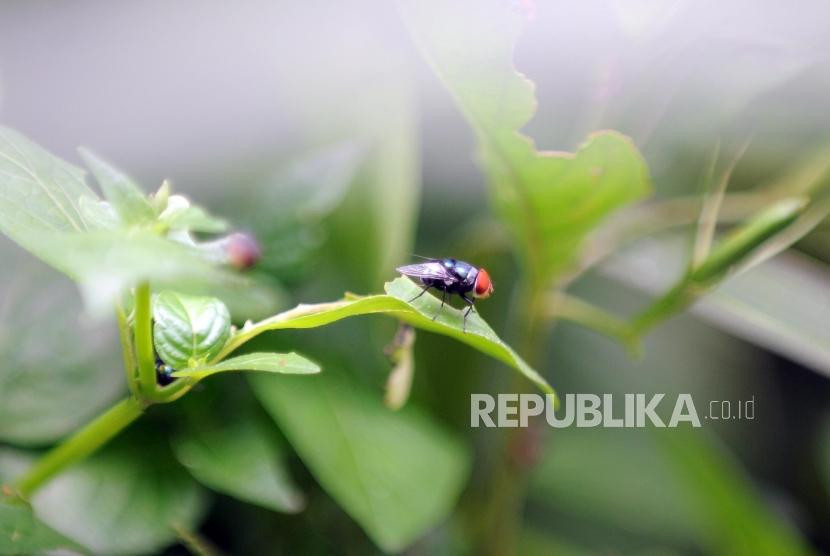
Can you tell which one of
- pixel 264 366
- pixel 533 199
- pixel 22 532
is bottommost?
pixel 22 532

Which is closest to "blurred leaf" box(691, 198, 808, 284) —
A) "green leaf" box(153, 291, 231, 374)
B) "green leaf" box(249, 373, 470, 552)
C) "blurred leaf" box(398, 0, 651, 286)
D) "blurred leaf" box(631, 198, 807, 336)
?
"blurred leaf" box(631, 198, 807, 336)

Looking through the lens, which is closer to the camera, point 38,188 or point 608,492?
point 38,188

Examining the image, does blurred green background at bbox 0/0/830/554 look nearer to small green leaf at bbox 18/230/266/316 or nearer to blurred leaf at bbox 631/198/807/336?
blurred leaf at bbox 631/198/807/336

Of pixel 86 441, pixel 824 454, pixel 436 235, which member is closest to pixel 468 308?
pixel 86 441

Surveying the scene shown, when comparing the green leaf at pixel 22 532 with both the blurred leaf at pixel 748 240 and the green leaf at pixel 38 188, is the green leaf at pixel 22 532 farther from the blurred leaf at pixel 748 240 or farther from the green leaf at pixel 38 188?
the blurred leaf at pixel 748 240

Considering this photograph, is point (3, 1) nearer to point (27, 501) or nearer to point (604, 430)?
point (27, 501)

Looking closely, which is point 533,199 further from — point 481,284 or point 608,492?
point 608,492

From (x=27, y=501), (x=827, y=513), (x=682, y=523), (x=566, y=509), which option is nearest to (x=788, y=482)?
(x=827, y=513)
